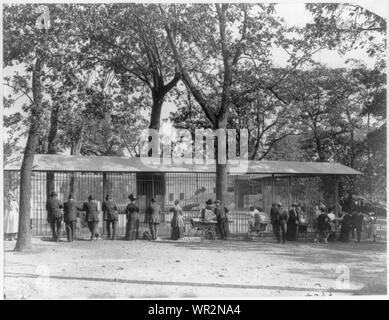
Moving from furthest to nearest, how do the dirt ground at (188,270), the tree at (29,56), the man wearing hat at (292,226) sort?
1. the man wearing hat at (292,226)
2. the tree at (29,56)
3. the dirt ground at (188,270)

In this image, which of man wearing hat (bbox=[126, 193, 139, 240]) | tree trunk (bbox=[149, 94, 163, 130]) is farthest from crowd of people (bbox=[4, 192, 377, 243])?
tree trunk (bbox=[149, 94, 163, 130])

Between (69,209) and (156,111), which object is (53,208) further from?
(156,111)

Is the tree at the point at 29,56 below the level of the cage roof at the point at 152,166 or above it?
above

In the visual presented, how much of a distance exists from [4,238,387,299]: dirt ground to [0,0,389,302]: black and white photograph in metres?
0.05

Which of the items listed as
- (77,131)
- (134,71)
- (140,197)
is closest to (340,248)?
(140,197)

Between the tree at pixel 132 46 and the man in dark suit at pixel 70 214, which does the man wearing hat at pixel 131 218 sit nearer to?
the man in dark suit at pixel 70 214

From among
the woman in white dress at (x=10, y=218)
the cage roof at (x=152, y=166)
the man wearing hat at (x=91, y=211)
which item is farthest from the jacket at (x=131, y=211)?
the woman in white dress at (x=10, y=218)

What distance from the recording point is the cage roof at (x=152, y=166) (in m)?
16.1

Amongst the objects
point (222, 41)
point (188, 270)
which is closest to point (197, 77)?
point (222, 41)

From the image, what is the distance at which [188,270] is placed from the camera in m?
10.1

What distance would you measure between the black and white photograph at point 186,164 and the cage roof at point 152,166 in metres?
0.08

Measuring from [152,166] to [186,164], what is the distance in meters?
1.63

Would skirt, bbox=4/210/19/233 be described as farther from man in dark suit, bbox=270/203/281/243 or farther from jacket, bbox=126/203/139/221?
man in dark suit, bbox=270/203/281/243
